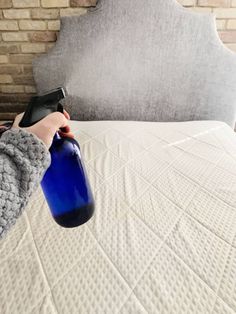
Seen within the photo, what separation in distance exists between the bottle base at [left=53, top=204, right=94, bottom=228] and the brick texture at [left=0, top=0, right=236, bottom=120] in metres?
1.24

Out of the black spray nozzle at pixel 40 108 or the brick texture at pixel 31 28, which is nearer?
the black spray nozzle at pixel 40 108

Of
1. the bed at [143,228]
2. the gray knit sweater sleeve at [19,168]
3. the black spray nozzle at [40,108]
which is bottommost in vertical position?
the bed at [143,228]

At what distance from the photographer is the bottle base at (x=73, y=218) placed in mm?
663

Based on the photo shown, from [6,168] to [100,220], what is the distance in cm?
30

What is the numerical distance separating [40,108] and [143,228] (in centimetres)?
42

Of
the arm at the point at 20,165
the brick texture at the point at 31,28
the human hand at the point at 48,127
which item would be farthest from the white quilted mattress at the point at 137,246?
the brick texture at the point at 31,28

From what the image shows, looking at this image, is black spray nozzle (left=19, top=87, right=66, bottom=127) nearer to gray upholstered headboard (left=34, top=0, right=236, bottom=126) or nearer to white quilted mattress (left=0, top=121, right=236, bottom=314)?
white quilted mattress (left=0, top=121, right=236, bottom=314)

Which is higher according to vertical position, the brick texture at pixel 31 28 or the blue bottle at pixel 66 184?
the brick texture at pixel 31 28

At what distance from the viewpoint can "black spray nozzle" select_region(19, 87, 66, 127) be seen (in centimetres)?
56

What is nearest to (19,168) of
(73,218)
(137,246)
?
(73,218)

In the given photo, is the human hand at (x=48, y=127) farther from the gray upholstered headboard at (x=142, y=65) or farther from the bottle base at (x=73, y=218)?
the gray upholstered headboard at (x=142, y=65)

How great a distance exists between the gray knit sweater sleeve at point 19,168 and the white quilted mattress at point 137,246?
0.49 ft

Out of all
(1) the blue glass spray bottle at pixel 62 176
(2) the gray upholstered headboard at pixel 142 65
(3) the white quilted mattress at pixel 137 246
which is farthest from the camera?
(2) the gray upholstered headboard at pixel 142 65

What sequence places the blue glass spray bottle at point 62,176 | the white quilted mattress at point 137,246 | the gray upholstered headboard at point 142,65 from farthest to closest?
1. the gray upholstered headboard at point 142,65
2. the blue glass spray bottle at point 62,176
3. the white quilted mattress at point 137,246
